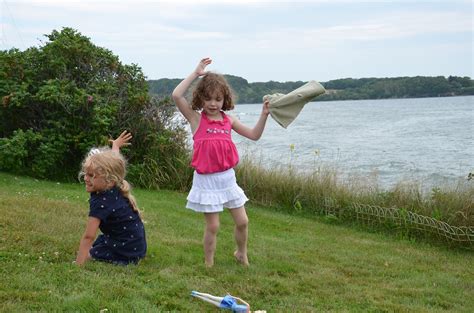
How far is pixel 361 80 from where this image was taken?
43406 mm

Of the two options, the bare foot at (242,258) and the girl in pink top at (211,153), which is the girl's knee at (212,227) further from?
the bare foot at (242,258)

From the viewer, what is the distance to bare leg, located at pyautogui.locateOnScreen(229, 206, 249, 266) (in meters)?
5.44

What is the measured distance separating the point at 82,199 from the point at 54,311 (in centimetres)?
458

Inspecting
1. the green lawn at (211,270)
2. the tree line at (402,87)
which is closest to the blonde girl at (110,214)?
the green lawn at (211,270)

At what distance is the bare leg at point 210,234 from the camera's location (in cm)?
539

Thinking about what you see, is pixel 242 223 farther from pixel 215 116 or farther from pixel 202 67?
pixel 202 67

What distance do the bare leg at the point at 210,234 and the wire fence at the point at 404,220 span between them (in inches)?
168

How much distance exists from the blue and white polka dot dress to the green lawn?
171 millimetres

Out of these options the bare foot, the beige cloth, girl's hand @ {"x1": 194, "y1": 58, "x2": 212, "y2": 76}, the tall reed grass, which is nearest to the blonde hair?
girl's hand @ {"x1": 194, "y1": 58, "x2": 212, "y2": 76}

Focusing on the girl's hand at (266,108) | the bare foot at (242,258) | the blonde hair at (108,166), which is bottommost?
the bare foot at (242,258)

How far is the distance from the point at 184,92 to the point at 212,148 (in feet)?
1.89

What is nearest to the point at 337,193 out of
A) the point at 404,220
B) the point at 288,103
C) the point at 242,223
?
the point at 404,220

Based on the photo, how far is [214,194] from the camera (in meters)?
5.33

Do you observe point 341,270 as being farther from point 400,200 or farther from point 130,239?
point 400,200
